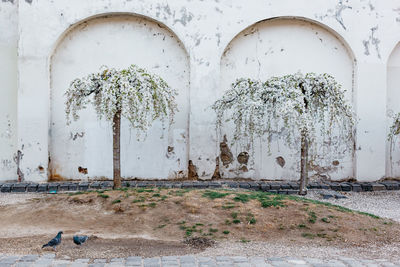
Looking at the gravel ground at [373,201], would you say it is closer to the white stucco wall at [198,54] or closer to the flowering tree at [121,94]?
the white stucco wall at [198,54]

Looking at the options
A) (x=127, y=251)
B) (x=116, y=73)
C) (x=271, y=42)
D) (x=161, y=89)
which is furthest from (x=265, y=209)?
(x=271, y=42)

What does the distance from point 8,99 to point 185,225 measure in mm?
5714

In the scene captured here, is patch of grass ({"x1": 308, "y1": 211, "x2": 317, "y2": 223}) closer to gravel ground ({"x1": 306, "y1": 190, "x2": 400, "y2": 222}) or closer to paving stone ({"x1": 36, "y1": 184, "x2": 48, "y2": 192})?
gravel ground ({"x1": 306, "y1": 190, "x2": 400, "y2": 222})

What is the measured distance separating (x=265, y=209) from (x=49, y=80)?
222 inches

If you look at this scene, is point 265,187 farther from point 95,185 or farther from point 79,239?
point 79,239

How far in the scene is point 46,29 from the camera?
352 inches

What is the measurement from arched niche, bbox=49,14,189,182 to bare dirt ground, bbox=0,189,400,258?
2.52 meters

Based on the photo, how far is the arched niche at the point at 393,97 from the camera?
9.90 m

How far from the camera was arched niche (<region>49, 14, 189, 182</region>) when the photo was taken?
30.4 ft

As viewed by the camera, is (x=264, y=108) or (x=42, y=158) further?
(x=42, y=158)

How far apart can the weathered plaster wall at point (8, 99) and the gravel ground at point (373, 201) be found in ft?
20.4

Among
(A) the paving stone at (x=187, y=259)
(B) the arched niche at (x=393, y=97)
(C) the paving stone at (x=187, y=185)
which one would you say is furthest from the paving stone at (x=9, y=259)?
(B) the arched niche at (x=393, y=97)

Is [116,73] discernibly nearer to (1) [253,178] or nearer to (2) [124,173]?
(2) [124,173]

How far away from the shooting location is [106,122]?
927 centimetres
